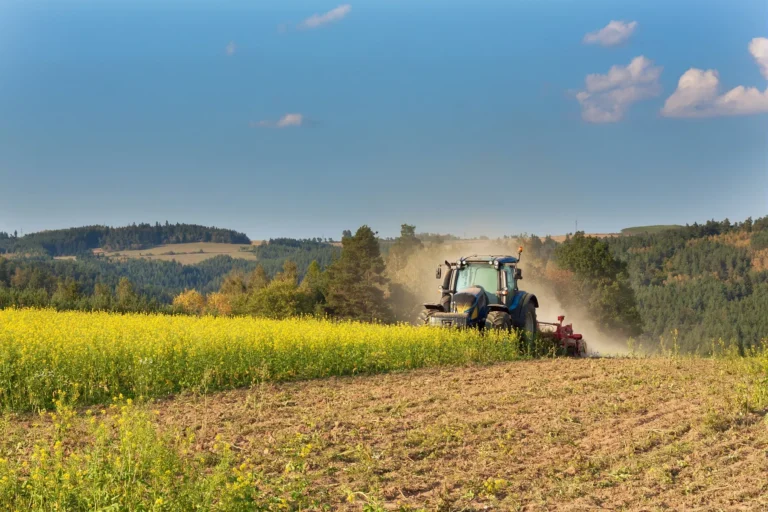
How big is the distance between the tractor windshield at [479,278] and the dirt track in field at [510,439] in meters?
5.63

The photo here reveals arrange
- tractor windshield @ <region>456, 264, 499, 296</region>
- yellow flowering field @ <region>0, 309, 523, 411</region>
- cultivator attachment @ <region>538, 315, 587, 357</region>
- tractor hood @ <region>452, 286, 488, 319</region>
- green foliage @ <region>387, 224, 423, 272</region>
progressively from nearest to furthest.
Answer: yellow flowering field @ <region>0, 309, 523, 411</region>
tractor hood @ <region>452, 286, 488, 319</region>
tractor windshield @ <region>456, 264, 499, 296</region>
cultivator attachment @ <region>538, 315, 587, 357</region>
green foliage @ <region>387, 224, 423, 272</region>

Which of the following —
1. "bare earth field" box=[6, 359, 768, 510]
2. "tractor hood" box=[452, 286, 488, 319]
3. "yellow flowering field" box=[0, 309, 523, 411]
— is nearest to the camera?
"bare earth field" box=[6, 359, 768, 510]

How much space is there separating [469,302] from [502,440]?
9.14 m

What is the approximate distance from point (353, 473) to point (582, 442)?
2.91m

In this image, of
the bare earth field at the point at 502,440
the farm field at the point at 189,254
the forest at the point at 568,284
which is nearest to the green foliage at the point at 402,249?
the forest at the point at 568,284

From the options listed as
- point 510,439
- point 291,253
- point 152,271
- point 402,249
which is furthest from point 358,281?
point 152,271

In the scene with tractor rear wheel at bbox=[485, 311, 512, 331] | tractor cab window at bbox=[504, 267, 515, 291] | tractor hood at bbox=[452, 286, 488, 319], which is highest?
tractor cab window at bbox=[504, 267, 515, 291]

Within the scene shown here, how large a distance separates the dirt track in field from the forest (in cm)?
454

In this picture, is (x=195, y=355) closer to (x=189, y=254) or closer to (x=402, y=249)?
(x=402, y=249)

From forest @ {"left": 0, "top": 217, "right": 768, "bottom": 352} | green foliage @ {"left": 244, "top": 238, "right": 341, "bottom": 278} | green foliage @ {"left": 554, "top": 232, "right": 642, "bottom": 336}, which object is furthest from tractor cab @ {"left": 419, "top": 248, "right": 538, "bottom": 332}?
green foliage @ {"left": 244, "top": 238, "right": 341, "bottom": 278}

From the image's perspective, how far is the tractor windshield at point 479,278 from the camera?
1860cm

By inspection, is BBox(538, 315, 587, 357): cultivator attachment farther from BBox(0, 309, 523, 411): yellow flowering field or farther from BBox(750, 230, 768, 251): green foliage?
BBox(750, 230, 768, 251): green foliage

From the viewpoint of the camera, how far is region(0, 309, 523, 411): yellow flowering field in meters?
12.1

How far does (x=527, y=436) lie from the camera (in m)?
8.85
